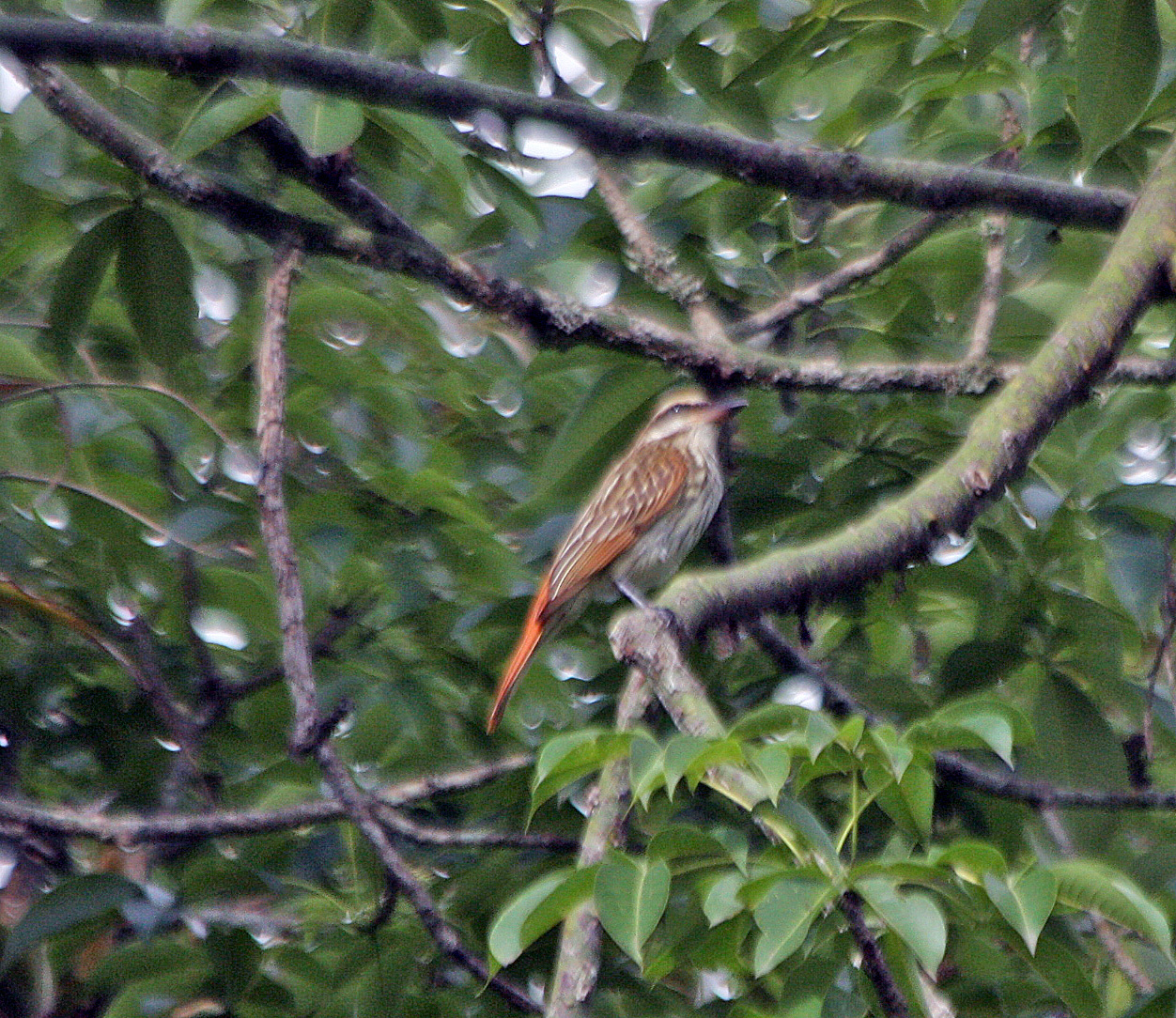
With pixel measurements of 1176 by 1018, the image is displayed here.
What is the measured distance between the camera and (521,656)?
3922mm

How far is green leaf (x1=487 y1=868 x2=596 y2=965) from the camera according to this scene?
1.86 metres

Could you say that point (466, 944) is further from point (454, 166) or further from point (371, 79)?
point (371, 79)

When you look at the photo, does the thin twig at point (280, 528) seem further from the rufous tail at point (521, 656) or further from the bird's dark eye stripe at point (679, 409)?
the bird's dark eye stripe at point (679, 409)

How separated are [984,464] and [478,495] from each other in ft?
7.21

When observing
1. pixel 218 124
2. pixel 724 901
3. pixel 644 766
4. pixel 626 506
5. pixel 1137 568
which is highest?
pixel 218 124

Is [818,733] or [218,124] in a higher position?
[218,124]

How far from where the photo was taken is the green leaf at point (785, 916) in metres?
1.70

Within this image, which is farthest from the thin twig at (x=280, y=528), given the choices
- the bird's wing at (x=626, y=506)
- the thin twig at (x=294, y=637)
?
the bird's wing at (x=626, y=506)

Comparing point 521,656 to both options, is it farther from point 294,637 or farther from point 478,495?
point 294,637

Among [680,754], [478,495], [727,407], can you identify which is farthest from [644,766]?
[727,407]

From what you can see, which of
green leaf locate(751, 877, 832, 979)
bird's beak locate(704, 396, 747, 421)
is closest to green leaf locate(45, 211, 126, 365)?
bird's beak locate(704, 396, 747, 421)

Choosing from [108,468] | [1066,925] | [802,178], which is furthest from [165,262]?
[1066,925]

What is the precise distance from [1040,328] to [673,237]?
104 centimetres

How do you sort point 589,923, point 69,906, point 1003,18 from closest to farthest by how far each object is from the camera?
1. point 589,923
2. point 1003,18
3. point 69,906
